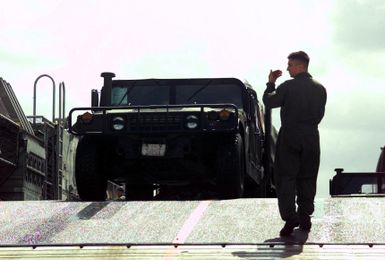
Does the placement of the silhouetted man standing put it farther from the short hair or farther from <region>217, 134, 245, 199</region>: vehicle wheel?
<region>217, 134, 245, 199</region>: vehicle wheel

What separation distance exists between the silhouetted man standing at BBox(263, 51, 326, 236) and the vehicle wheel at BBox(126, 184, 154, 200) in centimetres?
512

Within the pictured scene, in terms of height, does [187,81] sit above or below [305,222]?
above

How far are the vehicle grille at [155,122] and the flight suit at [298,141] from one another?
3868mm

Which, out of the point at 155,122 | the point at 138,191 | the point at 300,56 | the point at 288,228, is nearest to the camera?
the point at 288,228

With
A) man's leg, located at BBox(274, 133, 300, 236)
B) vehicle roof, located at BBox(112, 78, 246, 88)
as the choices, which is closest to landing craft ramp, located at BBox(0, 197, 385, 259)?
man's leg, located at BBox(274, 133, 300, 236)

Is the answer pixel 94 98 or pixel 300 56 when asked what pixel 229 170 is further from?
pixel 300 56

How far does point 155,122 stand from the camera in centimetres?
1105

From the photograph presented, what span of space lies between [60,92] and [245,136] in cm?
1318

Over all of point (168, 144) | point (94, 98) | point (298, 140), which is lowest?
point (168, 144)

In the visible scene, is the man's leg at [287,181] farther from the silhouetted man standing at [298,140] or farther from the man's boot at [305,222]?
the man's boot at [305,222]

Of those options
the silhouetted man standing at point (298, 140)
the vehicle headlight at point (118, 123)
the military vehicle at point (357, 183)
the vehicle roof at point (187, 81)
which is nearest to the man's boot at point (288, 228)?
the silhouetted man standing at point (298, 140)

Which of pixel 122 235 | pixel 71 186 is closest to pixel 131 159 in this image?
pixel 122 235

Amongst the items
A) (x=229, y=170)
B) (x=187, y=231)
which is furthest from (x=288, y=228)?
(x=229, y=170)

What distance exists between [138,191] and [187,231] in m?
4.95
